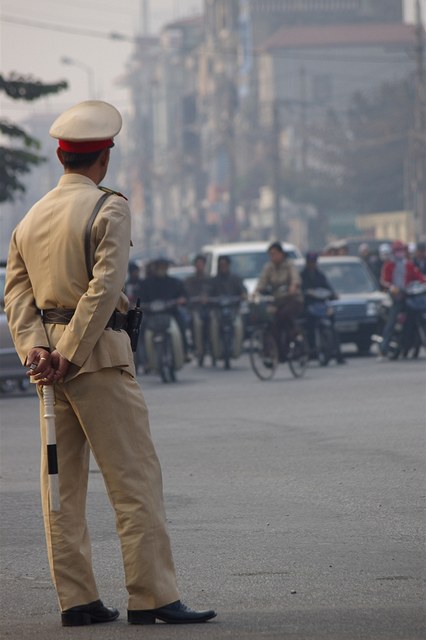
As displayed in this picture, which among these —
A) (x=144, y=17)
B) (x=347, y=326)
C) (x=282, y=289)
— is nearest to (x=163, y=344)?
(x=282, y=289)

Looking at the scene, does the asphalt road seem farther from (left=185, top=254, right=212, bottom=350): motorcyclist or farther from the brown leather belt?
(left=185, top=254, right=212, bottom=350): motorcyclist

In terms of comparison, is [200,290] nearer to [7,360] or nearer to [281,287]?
[281,287]

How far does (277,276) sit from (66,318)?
16.3 metres

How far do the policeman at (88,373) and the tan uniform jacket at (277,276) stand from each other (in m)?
16.0

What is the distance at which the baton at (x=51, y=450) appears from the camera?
Answer: 561 cm

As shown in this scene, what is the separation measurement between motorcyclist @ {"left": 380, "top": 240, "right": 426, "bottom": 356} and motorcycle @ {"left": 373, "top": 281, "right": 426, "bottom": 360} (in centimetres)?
8

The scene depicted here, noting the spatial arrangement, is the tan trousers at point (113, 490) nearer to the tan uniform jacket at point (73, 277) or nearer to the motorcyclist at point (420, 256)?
the tan uniform jacket at point (73, 277)

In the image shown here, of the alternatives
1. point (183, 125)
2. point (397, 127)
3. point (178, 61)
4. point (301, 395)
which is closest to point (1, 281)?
point (301, 395)

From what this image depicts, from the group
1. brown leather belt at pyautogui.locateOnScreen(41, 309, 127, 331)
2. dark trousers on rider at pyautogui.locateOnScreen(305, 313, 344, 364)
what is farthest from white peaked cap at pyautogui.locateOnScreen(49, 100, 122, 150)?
dark trousers on rider at pyautogui.locateOnScreen(305, 313, 344, 364)

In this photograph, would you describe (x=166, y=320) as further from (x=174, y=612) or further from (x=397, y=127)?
(x=397, y=127)

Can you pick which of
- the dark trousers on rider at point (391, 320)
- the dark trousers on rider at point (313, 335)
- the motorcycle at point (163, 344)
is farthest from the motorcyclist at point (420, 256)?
the motorcycle at point (163, 344)

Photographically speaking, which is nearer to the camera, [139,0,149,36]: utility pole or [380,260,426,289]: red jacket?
[380,260,426,289]: red jacket

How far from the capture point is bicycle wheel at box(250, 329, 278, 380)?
811 inches

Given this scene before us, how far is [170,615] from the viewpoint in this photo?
563cm
